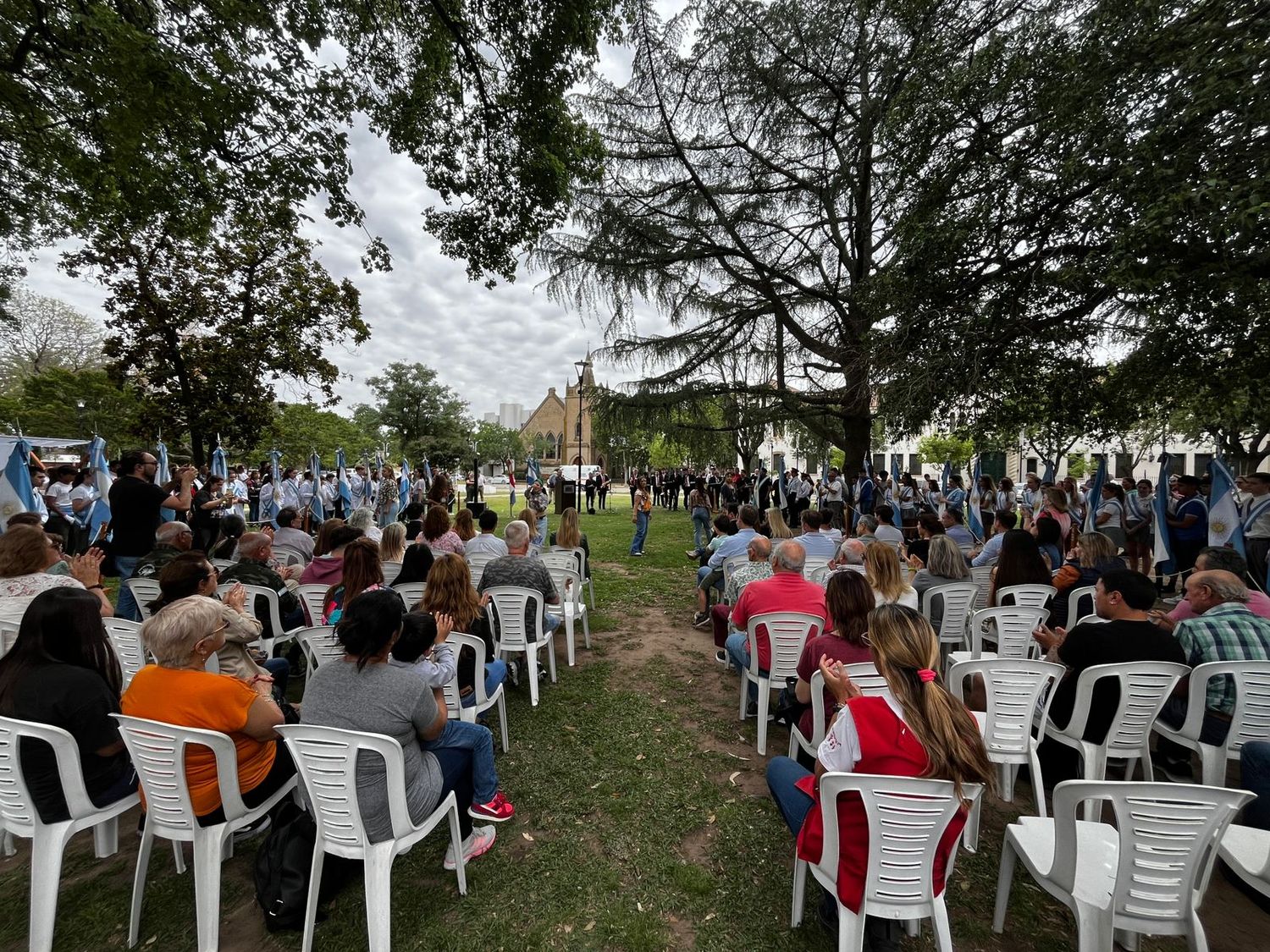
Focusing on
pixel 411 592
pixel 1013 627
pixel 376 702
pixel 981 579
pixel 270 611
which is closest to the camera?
pixel 376 702

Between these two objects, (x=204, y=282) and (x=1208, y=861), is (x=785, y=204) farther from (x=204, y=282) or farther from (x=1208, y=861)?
(x=204, y=282)

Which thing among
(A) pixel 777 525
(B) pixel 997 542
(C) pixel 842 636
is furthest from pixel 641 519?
(C) pixel 842 636

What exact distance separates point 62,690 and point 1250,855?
4.70 m

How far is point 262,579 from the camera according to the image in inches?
171

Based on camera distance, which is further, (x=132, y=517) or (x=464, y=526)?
(x=464, y=526)

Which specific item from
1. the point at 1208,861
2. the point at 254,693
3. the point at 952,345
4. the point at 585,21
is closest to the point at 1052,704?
the point at 1208,861

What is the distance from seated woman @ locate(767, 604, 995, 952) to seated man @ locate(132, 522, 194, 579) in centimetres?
538

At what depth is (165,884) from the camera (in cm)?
252

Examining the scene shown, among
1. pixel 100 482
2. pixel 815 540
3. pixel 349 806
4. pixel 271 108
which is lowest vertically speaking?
pixel 349 806

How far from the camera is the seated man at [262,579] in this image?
4332mm

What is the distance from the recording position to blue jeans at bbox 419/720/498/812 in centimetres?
256

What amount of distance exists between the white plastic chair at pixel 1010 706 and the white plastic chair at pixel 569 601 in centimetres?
336

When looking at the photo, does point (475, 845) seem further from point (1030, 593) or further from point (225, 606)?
point (1030, 593)

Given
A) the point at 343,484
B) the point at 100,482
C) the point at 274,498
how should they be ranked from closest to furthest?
the point at 100,482, the point at 274,498, the point at 343,484
